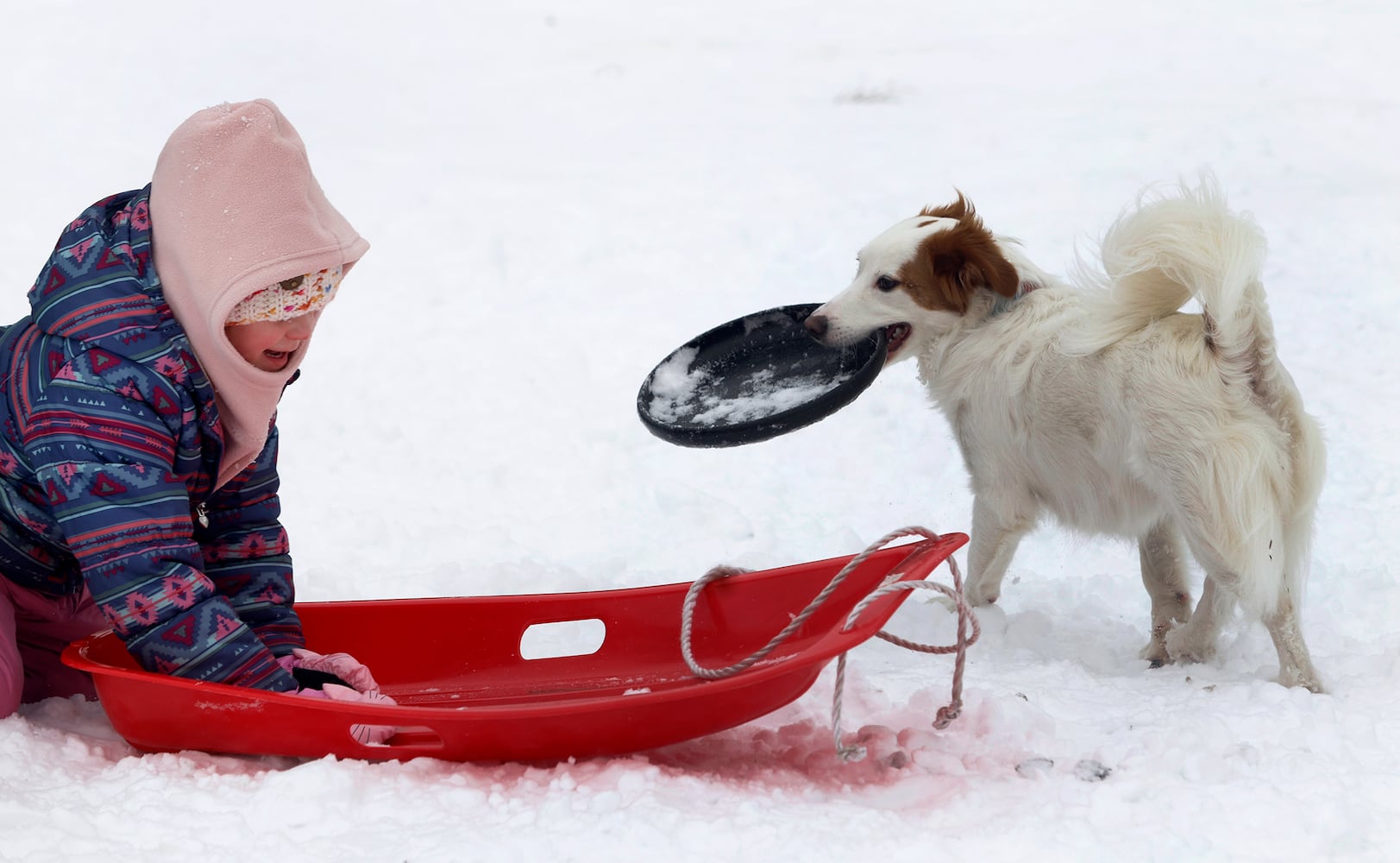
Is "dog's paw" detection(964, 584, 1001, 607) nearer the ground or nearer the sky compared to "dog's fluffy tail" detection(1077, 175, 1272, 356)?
nearer the ground

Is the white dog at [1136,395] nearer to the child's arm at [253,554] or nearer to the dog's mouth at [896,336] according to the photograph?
the dog's mouth at [896,336]

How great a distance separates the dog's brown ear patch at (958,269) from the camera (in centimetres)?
Result: 317

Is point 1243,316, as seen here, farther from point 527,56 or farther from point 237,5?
point 237,5

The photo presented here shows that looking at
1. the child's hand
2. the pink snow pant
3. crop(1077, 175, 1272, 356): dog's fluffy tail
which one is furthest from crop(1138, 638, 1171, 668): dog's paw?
the pink snow pant

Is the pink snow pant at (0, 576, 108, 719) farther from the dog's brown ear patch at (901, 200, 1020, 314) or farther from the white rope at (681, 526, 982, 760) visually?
the dog's brown ear patch at (901, 200, 1020, 314)


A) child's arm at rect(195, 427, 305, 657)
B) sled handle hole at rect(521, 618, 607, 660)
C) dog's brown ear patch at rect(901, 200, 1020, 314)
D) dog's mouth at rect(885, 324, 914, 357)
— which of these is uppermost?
dog's brown ear patch at rect(901, 200, 1020, 314)

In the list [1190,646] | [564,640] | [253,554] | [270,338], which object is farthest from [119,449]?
[1190,646]

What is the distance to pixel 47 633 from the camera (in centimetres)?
269

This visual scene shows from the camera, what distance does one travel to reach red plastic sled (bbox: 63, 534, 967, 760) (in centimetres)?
222

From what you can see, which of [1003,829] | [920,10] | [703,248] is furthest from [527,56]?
[1003,829]

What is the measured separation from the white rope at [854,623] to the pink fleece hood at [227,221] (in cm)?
109

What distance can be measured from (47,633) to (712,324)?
3.41m

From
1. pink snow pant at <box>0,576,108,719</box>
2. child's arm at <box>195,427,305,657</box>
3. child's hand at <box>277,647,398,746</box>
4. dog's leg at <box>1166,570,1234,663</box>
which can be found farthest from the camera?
dog's leg at <box>1166,570,1234,663</box>

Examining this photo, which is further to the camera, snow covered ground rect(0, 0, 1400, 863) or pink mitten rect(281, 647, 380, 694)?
pink mitten rect(281, 647, 380, 694)
